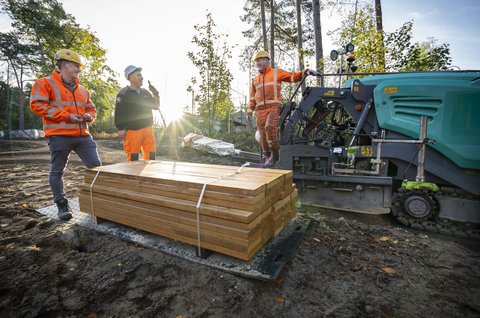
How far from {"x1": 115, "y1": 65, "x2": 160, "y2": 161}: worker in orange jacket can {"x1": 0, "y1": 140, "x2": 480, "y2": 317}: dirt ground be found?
168cm

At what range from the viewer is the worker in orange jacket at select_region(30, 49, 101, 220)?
10.2 ft

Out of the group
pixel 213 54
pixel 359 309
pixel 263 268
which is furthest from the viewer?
pixel 213 54

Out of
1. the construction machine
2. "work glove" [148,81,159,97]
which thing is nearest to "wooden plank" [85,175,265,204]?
"work glove" [148,81,159,97]

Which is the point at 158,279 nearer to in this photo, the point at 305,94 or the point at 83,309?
the point at 83,309

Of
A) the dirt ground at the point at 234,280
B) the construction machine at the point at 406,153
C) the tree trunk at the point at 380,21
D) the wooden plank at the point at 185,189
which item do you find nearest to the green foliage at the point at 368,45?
the tree trunk at the point at 380,21

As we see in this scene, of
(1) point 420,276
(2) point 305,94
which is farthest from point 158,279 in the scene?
(2) point 305,94

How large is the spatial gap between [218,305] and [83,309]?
1006mm

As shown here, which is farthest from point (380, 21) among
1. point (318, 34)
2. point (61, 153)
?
point (61, 153)

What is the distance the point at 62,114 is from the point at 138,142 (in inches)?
47.8

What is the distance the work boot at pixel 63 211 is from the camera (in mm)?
3215

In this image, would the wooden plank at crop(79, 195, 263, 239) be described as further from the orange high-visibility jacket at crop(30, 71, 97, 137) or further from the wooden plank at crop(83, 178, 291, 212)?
the orange high-visibility jacket at crop(30, 71, 97, 137)

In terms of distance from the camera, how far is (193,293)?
189 centimetres

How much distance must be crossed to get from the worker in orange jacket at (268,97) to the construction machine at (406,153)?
0.36 metres

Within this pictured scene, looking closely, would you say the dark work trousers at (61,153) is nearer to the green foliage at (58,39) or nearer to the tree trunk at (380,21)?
the tree trunk at (380,21)
